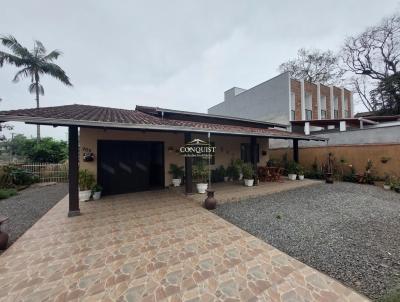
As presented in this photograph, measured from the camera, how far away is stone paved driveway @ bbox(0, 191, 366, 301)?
2381mm

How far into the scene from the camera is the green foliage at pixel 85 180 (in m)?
6.52

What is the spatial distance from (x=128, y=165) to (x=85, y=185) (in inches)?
78.0

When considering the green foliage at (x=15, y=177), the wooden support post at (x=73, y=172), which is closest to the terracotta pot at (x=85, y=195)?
the wooden support post at (x=73, y=172)

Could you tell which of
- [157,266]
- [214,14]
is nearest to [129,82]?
[214,14]

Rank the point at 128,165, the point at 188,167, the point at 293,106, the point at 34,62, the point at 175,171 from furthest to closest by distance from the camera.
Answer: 1. the point at 293,106
2. the point at 34,62
3. the point at 175,171
4. the point at 128,165
5. the point at 188,167

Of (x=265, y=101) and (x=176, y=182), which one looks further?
(x=265, y=101)

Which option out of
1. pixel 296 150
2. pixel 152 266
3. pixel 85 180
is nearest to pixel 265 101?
pixel 296 150

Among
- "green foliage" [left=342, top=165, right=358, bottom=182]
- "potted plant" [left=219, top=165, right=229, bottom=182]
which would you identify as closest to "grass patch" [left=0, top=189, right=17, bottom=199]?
"potted plant" [left=219, top=165, right=229, bottom=182]

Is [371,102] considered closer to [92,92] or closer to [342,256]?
[342,256]

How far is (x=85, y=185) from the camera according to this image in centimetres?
659

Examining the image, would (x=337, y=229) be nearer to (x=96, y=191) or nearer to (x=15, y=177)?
(x=96, y=191)

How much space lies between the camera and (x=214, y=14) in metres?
8.66

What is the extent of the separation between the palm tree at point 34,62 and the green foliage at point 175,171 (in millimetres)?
13122

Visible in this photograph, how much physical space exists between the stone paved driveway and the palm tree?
50.2 ft
